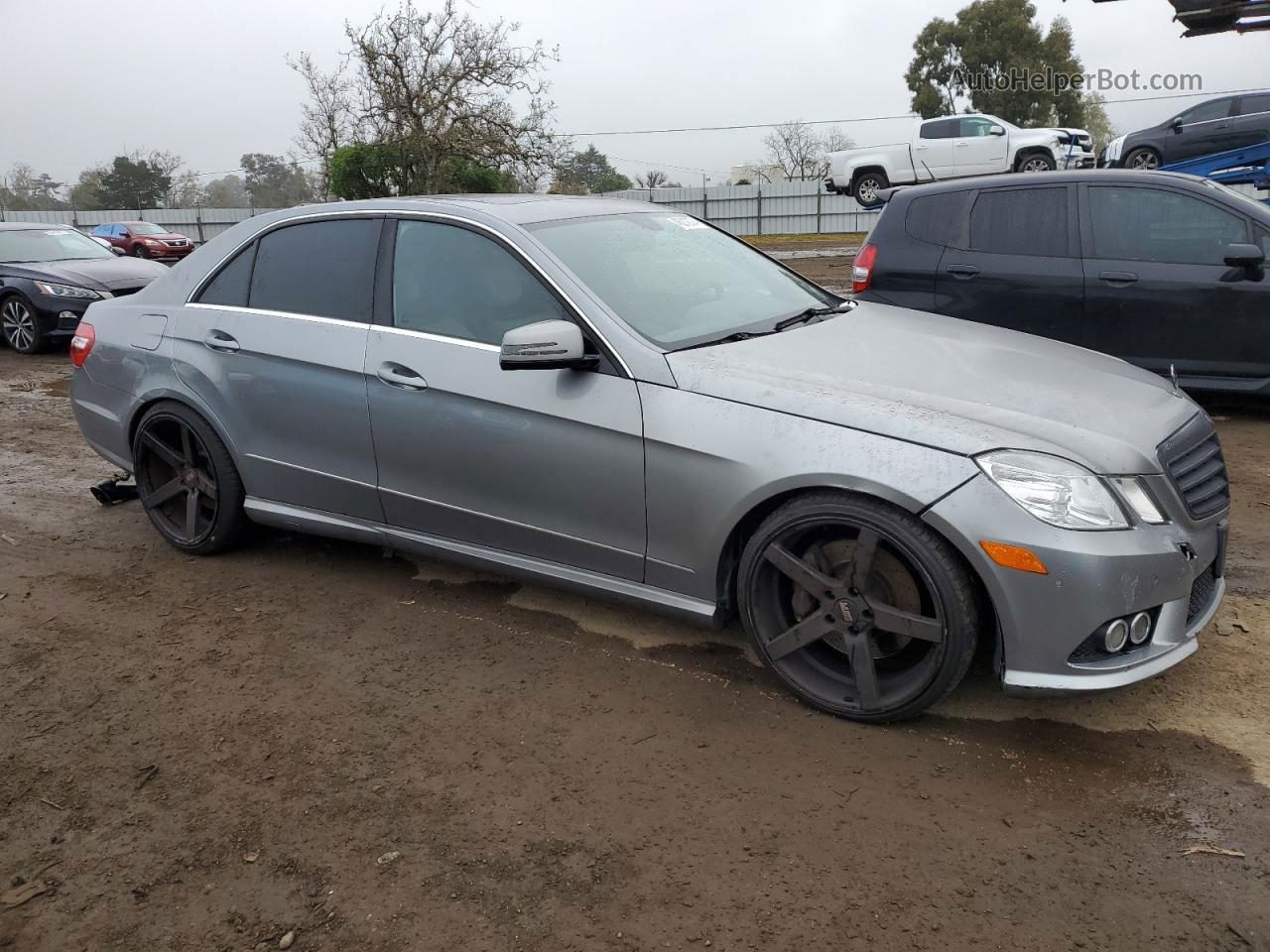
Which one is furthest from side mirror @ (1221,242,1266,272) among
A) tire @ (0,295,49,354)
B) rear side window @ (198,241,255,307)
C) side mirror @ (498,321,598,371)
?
tire @ (0,295,49,354)

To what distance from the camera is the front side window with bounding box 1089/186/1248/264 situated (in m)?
6.53

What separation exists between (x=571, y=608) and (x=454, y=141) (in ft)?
80.2

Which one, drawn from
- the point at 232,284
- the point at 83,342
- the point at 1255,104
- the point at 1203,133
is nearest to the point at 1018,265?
the point at 232,284

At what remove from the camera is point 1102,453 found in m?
3.02

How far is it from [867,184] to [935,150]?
175cm

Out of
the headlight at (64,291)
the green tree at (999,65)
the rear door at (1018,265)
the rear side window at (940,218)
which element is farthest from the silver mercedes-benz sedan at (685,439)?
the green tree at (999,65)

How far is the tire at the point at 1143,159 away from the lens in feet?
63.5

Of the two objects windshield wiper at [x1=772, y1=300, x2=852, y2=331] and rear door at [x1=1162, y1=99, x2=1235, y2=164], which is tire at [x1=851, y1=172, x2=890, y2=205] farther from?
windshield wiper at [x1=772, y1=300, x2=852, y2=331]

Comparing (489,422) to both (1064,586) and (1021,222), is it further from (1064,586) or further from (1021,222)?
(1021,222)

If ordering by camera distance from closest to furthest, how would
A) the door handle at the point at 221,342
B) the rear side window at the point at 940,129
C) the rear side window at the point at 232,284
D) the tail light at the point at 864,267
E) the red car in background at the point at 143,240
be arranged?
the door handle at the point at 221,342 < the rear side window at the point at 232,284 < the tail light at the point at 864,267 < the rear side window at the point at 940,129 < the red car in background at the point at 143,240

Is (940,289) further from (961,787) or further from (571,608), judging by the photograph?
(961,787)

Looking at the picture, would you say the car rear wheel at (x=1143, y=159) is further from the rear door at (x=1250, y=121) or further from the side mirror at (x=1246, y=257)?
the side mirror at (x=1246, y=257)

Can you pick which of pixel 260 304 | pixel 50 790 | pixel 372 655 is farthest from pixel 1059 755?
pixel 260 304

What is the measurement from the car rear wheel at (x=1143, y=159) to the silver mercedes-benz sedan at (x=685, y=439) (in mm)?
17871
